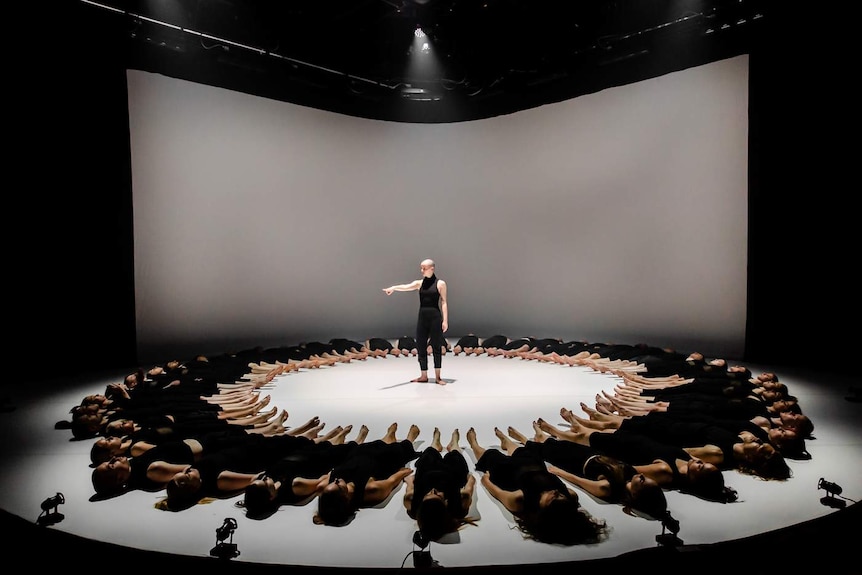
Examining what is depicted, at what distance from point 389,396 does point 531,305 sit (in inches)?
178

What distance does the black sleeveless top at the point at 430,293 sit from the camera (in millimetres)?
5777

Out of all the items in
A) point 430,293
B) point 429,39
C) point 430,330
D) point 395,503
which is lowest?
point 395,503

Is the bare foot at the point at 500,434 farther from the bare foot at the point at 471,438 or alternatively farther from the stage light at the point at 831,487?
the stage light at the point at 831,487

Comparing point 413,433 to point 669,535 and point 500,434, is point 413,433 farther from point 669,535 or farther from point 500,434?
point 669,535

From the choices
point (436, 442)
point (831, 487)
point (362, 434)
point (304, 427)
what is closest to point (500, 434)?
point (436, 442)

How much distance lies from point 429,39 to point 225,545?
7.28 metres

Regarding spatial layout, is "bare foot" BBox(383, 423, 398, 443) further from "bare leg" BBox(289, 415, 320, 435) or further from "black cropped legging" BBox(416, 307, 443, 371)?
"black cropped legging" BBox(416, 307, 443, 371)

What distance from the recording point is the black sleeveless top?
19.0 feet

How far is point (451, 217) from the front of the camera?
9.39 m

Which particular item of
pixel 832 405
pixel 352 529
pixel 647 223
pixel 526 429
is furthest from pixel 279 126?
pixel 832 405

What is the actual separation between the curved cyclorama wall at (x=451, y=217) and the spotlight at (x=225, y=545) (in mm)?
5532

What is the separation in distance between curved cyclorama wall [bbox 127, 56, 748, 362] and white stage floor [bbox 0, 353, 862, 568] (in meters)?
2.39

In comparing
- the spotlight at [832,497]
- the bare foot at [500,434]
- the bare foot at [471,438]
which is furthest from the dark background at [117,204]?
the bare foot at [471,438]

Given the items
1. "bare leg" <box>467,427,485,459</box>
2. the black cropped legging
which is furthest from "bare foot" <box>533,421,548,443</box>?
the black cropped legging
